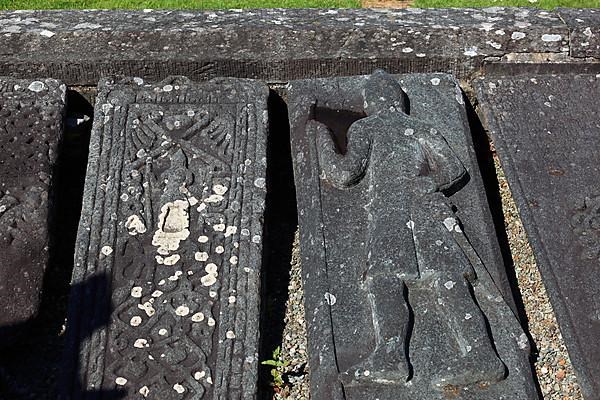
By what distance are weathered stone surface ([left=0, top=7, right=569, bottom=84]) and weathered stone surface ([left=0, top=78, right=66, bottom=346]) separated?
278 millimetres

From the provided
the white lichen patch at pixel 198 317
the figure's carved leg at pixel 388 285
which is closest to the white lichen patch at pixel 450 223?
the figure's carved leg at pixel 388 285

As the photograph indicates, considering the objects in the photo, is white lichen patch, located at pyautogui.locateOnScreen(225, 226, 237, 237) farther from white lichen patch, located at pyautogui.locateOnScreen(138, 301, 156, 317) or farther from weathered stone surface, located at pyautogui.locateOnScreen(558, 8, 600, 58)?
weathered stone surface, located at pyautogui.locateOnScreen(558, 8, 600, 58)

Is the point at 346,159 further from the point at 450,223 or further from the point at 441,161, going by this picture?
the point at 450,223

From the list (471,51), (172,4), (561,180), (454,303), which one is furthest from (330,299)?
(172,4)

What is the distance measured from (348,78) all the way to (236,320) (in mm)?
1821

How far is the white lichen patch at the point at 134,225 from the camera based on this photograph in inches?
166

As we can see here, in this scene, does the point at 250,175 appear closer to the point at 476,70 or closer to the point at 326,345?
the point at 326,345

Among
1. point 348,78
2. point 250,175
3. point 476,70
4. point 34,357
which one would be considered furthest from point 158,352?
point 476,70

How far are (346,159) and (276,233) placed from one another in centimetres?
76

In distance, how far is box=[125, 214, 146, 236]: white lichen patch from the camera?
13.9 ft

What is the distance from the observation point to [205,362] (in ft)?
12.3

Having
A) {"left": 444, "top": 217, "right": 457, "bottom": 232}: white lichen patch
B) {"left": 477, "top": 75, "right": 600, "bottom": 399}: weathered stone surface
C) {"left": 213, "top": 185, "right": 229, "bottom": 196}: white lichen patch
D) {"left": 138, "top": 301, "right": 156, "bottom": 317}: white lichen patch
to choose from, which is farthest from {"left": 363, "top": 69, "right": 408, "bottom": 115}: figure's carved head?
{"left": 138, "top": 301, "right": 156, "bottom": 317}: white lichen patch

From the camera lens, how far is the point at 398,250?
393cm

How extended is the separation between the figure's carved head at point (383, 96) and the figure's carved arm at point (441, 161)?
0.97 feet
